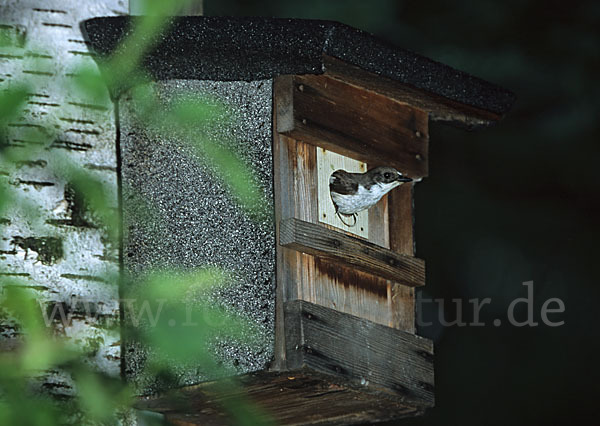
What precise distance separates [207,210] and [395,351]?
0.70m

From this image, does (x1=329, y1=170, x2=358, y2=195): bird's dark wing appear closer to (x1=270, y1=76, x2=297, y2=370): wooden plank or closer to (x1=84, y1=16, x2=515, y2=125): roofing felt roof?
(x1=270, y1=76, x2=297, y2=370): wooden plank

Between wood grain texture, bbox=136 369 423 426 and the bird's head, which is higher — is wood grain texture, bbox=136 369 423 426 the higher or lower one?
the lower one

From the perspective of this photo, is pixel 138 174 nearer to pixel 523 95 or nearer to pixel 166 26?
pixel 166 26

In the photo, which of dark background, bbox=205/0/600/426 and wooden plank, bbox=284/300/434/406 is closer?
wooden plank, bbox=284/300/434/406

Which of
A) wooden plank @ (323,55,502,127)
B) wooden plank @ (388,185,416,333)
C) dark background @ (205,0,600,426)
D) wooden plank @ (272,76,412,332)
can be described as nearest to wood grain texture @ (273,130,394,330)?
wooden plank @ (272,76,412,332)

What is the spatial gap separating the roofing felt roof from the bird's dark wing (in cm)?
33

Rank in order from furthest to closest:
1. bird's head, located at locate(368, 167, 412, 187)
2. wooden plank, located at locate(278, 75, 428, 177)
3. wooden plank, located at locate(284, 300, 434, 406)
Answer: bird's head, located at locate(368, 167, 412, 187) < wooden plank, located at locate(278, 75, 428, 177) < wooden plank, located at locate(284, 300, 434, 406)

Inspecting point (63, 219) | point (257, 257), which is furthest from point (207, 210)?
point (63, 219)

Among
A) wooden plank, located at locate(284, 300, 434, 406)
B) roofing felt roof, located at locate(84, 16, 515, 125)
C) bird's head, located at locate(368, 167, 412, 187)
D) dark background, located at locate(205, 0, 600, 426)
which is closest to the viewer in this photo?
wooden plank, located at locate(284, 300, 434, 406)

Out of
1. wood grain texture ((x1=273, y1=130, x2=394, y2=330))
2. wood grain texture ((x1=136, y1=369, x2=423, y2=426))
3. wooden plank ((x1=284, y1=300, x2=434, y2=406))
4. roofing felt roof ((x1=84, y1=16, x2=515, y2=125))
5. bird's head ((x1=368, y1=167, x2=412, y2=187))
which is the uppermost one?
roofing felt roof ((x1=84, y1=16, x2=515, y2=125))

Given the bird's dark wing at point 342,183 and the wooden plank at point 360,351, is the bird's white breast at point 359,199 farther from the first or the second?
the wooden plank at point 360,351

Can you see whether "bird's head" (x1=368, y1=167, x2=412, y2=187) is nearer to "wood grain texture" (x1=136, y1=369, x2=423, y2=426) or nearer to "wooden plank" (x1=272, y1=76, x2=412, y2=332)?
"wooden plank" (x1=272, y1=76, x2=412, y2=332)

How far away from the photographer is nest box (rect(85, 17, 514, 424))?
3.74 metres

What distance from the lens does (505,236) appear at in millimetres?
6281
